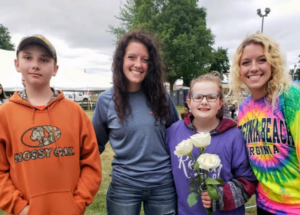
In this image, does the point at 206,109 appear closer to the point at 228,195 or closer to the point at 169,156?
the point at 169,156

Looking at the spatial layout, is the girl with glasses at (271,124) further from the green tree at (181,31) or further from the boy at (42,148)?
the green tree at (181,31)

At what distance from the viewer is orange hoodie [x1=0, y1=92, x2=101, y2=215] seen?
1531 millimetres

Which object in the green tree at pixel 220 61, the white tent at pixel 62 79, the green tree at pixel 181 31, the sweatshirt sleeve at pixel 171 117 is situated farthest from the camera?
the green tree at pixel 220 61

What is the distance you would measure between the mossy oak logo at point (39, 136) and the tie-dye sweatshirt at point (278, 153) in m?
1.46

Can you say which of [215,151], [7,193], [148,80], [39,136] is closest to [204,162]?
[215,151]

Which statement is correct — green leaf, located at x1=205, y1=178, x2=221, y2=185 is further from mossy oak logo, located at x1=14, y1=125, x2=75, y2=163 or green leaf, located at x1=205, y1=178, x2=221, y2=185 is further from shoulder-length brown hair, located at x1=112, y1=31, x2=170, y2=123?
mossy oak logo, located at x1=14, y1=125, x2=75, y2=163

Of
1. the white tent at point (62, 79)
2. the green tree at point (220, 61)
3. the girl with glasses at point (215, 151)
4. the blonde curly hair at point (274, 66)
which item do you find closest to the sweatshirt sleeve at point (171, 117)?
the girl with glasses at point (215, 151)

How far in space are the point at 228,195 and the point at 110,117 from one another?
1.12 metres

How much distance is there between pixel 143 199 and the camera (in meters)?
1.96

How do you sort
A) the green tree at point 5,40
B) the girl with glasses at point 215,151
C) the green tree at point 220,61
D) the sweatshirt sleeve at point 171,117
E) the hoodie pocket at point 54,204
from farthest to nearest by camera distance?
the green tree at point 5,40 → the green tree at point 220,61 → the sweatshirt sleeve at point 171,117 → the girl with glasses at point 215,151 → the hoodie pocket at point 54,204

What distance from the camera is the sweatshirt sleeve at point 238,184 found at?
1.71 metres

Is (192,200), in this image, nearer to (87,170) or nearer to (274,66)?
(87,170)

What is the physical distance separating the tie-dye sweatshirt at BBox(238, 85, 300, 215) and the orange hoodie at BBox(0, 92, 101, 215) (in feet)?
4.06

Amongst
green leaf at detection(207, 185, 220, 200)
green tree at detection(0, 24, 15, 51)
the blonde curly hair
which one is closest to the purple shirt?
green leaf at detection(207, 185, 220, 200)
